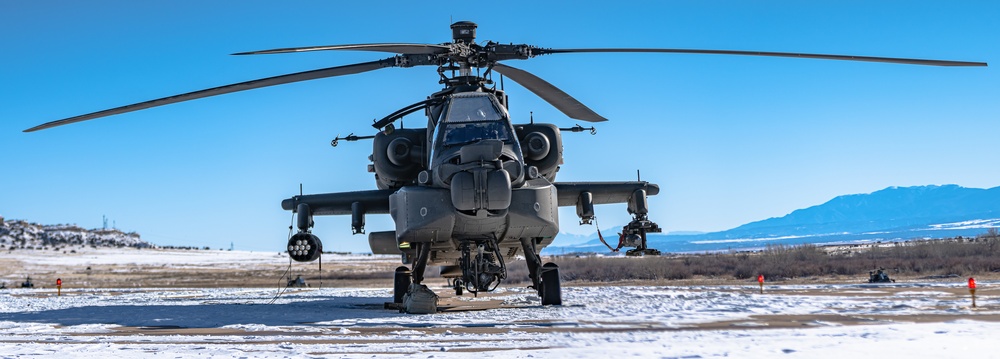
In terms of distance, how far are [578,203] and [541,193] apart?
3.95 m

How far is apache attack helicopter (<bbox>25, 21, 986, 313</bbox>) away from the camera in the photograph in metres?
14.3

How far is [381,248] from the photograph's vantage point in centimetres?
1791

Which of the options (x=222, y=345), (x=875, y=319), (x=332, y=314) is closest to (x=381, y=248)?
(x=332, y=314)

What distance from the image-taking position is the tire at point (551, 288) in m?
15.8

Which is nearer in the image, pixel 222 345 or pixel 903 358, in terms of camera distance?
pixel 903 358

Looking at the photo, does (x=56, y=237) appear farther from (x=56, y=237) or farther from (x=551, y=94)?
(x=551, y=94)

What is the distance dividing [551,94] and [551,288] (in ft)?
13.7

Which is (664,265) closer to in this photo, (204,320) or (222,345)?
(204,320)

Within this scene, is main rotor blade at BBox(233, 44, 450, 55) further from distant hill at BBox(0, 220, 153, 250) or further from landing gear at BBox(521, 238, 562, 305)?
distant hill at BBox(0, 220, 153, 250)

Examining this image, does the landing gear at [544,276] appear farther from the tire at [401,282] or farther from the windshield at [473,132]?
the tire at [401,282]

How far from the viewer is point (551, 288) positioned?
15805 millimetres

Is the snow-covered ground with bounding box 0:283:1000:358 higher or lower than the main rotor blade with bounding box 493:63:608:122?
lower

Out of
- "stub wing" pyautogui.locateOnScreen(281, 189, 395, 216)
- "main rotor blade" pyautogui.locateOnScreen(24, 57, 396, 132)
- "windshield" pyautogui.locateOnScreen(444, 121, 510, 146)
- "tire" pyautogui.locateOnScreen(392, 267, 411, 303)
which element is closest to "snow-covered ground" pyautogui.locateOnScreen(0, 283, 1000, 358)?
"tire" pyautogui.locateOnScreen(392, 267, 411, 303)

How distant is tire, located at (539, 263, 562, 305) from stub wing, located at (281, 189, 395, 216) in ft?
15.2
